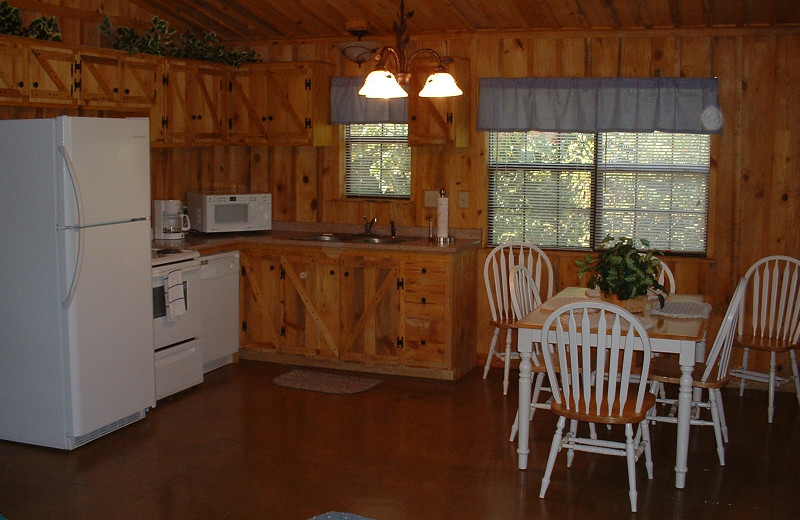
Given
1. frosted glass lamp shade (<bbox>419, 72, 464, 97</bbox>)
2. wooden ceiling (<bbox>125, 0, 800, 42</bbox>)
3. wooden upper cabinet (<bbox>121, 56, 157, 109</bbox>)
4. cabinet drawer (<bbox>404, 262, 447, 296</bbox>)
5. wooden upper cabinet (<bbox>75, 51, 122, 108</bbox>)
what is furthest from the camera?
cabinet drawer (<bbox>404, 262, 447, 296</bbox>)

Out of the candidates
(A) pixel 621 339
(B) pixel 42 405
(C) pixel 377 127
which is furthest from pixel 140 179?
(A) pixel 621 339

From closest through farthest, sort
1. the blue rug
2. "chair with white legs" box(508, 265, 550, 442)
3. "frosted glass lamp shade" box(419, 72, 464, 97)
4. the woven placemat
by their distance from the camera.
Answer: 1. the blue rug
2. "frosted glass lamp shade" box(419, 72, 464, 97)
3. "chair with white legs" box(508, 265, 550, 442)
4. the woven placemat

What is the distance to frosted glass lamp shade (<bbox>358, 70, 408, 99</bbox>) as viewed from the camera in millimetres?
4176

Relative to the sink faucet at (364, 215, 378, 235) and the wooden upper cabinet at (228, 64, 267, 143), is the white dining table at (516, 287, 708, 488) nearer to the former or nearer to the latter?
the sink faucet at (364, 215, 378, 235)

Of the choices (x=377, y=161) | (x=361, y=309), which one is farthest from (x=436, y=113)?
(x=361, y=309)

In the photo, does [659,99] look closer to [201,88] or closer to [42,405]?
[201,88]

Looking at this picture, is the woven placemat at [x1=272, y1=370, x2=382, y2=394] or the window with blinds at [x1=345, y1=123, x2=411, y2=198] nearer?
the woven placemat at [x1=272, y1=370, x2=382, y2=394]

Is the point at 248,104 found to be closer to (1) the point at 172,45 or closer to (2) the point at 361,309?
(1) the point at 172,45

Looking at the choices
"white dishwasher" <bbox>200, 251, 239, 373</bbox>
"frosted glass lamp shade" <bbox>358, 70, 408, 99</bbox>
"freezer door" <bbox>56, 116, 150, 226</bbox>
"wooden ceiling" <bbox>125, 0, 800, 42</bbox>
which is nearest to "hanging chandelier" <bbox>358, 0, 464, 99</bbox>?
"frosted glass lamp shade" <bbox>358, 70, 408, 99</bbox>

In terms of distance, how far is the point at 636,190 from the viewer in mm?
5996

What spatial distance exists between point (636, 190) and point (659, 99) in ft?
2.08

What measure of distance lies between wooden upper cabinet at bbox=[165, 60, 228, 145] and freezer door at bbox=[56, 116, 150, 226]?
1.17 meters

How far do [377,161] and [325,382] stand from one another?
1789 millimetres

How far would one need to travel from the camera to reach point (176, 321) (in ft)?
17.9
